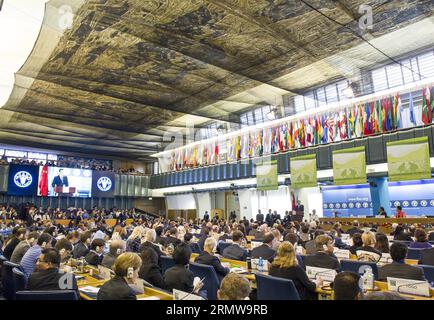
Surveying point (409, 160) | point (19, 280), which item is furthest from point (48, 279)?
point (409, 160)

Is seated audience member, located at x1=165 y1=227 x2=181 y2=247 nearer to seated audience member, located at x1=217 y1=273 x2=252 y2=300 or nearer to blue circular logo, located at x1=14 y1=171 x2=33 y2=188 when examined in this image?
Result: seated audience member, located at x1=217 y1=273 x2=252 y2=300

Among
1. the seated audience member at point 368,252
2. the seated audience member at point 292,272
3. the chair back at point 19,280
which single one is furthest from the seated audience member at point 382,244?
the chair back at point 19,280

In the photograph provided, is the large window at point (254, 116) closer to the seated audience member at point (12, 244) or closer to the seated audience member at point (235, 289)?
the seated audience member at point (12, 244)

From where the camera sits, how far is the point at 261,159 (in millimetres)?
21906

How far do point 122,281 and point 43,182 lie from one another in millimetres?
26819

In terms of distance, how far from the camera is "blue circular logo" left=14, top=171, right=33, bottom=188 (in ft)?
87.3

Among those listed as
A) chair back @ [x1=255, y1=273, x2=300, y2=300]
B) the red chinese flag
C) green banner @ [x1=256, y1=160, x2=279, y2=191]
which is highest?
the red chinese flag

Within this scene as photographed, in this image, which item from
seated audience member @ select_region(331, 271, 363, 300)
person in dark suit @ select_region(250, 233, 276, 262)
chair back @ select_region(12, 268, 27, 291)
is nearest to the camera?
seated audience member @ select_region(331, 271, 363, 300)

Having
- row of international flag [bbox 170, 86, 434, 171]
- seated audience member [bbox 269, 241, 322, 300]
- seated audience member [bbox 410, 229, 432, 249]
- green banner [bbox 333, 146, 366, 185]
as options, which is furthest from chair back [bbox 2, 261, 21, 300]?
row of international flag [bbox 170, 86, 434, 171]

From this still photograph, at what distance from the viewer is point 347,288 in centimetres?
262

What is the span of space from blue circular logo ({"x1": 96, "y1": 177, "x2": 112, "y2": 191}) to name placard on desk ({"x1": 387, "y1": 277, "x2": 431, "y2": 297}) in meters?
29.3

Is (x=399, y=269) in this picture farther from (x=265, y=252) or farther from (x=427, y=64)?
(x=427, y=64)

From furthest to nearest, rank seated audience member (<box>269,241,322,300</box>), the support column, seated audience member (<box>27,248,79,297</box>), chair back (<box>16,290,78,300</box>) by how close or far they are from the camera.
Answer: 1. the support column
2. seated audience member (<box>269,241,322,300</box>)
3. seated audience member (<box>27,248,79,297</box>)
4. chair back (<box>16,290,78,300</box>)

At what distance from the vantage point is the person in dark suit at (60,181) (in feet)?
90.1
